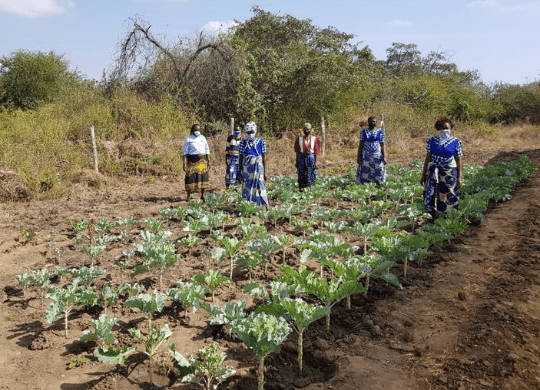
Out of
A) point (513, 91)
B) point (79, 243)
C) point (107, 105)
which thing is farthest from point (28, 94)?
point (513, 91)

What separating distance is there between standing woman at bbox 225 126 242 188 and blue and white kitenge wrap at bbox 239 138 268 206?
2254 mm

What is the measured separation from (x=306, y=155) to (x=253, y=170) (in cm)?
187

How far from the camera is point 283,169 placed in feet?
49.5

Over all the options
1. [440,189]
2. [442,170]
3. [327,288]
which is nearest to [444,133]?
[442,170]

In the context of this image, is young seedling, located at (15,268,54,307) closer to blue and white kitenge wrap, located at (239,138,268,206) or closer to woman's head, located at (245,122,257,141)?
blue and white kitenge wrap, located at (239,138,268,206)

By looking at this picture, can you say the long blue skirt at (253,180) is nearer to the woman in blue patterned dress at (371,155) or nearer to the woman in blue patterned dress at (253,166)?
the woman in blue patterned dress at (253,166)

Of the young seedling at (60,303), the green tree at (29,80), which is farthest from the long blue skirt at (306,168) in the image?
the green tree at (29,80)

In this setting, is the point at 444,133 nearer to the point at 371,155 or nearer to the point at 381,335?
the point at 371,155

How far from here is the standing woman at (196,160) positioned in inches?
360

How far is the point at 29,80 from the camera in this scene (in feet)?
64.0

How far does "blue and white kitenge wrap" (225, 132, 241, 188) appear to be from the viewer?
34.8 feet

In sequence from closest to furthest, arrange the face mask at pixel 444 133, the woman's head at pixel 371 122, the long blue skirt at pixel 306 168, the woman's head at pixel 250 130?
the face mask at pixel 444 133
the woman's head at pixel 250 130
the woman's head at pixel 371 122
the long blue skirt at pixel 306 168

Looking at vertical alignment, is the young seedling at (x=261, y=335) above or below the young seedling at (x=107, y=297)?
above

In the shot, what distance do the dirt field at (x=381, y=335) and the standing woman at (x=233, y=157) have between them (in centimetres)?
460
